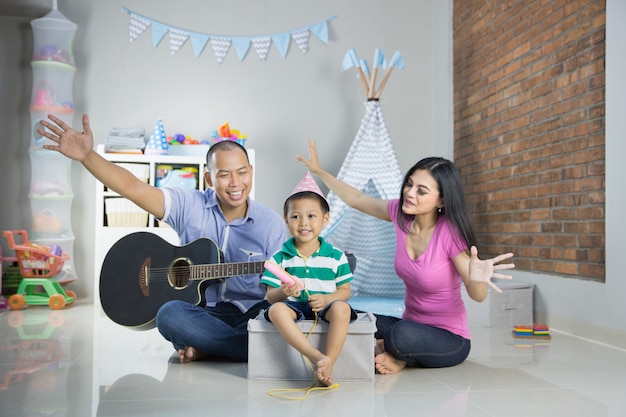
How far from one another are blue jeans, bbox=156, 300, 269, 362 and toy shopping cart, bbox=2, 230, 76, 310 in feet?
6.78

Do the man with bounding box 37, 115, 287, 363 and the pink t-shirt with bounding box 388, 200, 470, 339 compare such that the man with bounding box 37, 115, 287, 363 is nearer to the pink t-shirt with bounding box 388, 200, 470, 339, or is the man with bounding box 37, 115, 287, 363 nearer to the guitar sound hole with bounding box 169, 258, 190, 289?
the guitar sound hole with bounding box 169, 258, 190, 289

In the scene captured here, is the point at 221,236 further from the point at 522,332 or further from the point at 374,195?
the point at 374,195

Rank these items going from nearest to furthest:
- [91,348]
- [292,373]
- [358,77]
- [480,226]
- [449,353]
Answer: [292,373] → [449,353] → [91,348] → [480,226] → [358,77]

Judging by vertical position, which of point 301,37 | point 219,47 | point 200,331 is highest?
point 301,37

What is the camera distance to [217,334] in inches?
89.1

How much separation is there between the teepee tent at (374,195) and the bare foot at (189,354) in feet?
7.06

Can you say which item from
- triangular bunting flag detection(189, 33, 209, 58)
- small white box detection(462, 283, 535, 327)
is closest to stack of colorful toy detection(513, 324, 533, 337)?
small white box detection(462, 283, 535, 327)

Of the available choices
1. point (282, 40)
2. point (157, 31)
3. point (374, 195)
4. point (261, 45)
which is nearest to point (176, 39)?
point (157, 31)

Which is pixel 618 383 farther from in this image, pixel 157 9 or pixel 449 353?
pixel 157 9

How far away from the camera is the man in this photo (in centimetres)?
226

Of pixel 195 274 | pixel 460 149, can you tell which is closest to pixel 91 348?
pixel 195 274

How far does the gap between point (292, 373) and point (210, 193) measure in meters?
0.80

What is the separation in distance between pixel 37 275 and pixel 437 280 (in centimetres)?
283

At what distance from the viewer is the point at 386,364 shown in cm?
220
